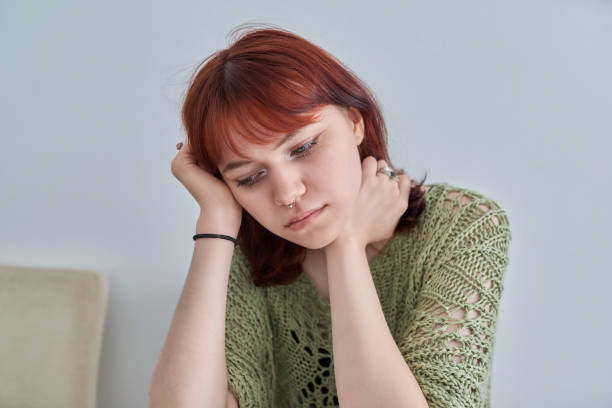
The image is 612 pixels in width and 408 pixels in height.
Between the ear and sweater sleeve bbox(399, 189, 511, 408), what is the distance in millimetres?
237

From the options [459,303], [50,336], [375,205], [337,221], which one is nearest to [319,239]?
[337,221]

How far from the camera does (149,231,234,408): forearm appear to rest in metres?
0.97

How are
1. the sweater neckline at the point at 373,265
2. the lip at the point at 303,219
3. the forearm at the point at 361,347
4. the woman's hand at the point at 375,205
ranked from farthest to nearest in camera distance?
the sweater neckline at the point at 373,265 → the woman's hand at the point at 375,205 → the lip at the point at 303,219 → the forearm at the point at 361,347

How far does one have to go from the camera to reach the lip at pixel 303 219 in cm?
96

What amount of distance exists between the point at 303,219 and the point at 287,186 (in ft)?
0.26

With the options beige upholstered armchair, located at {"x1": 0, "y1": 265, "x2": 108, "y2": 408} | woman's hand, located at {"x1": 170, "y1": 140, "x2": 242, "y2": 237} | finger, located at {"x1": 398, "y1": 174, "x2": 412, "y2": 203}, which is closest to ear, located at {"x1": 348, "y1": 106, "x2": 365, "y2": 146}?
finger, located at {"x1": 398, "y1": 174, "x2": 412, "y2": 203}

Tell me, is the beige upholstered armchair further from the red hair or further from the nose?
the nose

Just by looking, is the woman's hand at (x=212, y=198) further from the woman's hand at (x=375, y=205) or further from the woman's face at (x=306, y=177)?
the woman's hand at (x=375, y=205)

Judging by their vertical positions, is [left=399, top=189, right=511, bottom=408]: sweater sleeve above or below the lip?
below

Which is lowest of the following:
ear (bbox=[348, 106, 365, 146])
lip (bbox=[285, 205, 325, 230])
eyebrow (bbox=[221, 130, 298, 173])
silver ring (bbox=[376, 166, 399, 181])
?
lip (bbox=[285, 205, 325, 230])

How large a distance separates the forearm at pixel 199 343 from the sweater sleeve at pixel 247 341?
0.05m

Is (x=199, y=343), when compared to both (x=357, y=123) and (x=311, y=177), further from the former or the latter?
(x=357, y=123)

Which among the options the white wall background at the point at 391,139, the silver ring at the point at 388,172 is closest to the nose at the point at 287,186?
the silver ring at the point at 388,172

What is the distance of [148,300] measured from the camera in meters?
1.69
